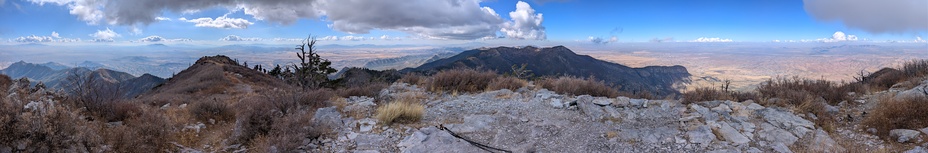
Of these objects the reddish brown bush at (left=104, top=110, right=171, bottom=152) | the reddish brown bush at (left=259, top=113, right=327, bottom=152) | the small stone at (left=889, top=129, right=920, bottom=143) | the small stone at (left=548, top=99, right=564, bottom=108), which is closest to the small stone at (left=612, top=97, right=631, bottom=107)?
the small stone at (left=548, top=99, right=564, bottom=108)

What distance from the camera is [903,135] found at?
5387mm

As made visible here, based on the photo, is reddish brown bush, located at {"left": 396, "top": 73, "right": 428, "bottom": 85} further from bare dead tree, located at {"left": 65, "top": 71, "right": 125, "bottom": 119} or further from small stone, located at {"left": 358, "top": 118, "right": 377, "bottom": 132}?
bare dead tree, located at {"left": 65, "top": 71, "right": 125, "bottom": 119}

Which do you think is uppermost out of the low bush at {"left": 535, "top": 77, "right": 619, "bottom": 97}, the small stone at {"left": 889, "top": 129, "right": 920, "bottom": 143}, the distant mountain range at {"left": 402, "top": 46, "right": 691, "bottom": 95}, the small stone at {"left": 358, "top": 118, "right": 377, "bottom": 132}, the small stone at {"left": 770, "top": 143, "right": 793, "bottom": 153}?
the low bush at {"left": 535, "top": 77, "right": 619, "bottom": 97}

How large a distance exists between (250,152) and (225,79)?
36.5 m

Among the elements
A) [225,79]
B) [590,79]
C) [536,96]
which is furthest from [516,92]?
[225,79]

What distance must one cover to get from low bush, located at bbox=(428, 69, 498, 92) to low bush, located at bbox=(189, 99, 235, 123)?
5.34 meters

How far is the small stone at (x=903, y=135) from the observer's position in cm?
528

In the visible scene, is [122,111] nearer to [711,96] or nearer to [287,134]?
[287,134]

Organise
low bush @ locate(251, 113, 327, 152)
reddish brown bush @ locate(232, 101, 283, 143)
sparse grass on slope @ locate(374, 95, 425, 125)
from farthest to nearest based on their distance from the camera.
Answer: sparse grass on slope @ locate(374, 95, 425, 125)
reddish brown bush @ locate(232, 101, 283, 143)
low bush @ locate(251, 113, 327, 152)

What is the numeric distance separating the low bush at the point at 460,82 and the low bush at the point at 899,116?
8138 mm

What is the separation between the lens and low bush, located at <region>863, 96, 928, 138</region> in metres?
5.67

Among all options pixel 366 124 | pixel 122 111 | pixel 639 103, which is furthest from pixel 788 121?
pixel 122 111

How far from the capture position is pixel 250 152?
566 centimetres

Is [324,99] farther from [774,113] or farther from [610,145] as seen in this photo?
[774,113]
